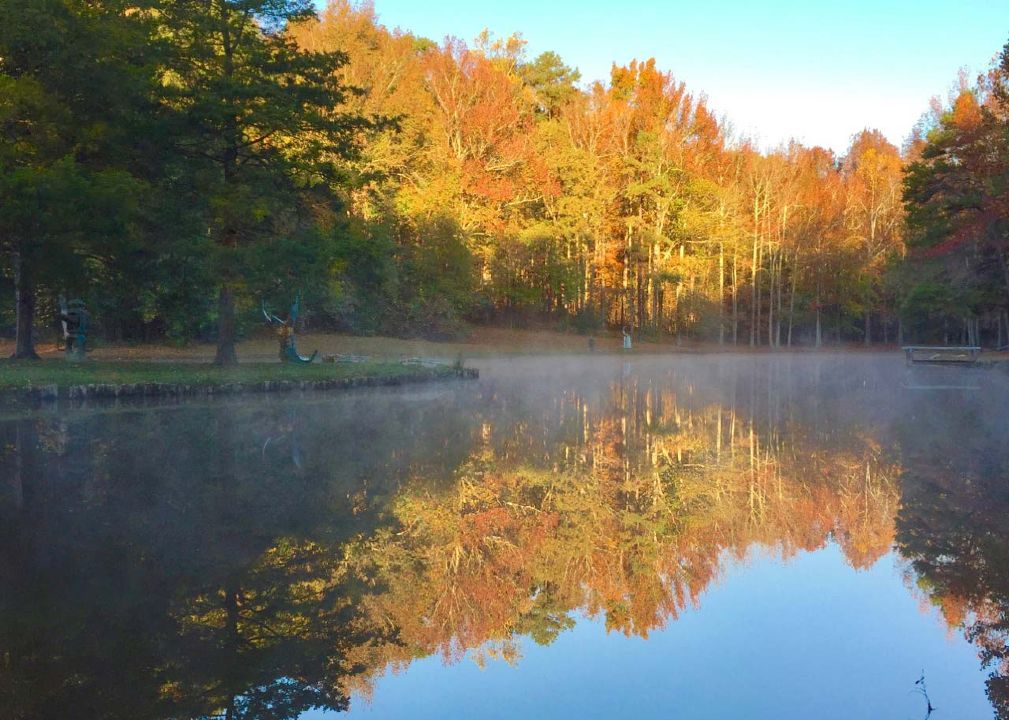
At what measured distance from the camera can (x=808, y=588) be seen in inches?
246

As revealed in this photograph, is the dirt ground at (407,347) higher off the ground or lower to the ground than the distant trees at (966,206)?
lower

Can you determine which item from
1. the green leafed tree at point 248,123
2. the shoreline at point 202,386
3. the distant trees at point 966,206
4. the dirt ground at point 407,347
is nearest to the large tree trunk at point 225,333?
the green leafed tree at point 248,123

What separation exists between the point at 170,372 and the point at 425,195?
25663mm

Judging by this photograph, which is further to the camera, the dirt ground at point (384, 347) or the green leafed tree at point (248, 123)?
the dirt ground at point (384, 347)

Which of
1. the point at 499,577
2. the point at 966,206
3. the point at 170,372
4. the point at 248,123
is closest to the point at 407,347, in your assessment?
the point at 248,123

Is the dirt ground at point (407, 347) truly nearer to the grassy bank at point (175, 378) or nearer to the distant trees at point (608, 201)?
the distant trees at point (608, 201)

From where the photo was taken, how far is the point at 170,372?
2106 cm

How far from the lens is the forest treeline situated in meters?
21.5

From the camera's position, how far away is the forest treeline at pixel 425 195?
70.4 ft

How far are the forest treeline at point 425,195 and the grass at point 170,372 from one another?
A: 1.49m

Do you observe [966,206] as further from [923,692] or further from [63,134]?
[923,692]

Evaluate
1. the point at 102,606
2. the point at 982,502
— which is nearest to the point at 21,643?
the point at 102,606

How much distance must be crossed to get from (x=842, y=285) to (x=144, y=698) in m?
65.0

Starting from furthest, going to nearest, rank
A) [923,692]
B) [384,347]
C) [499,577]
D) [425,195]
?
[425,195], [384,347], [499,577], [923,692]
